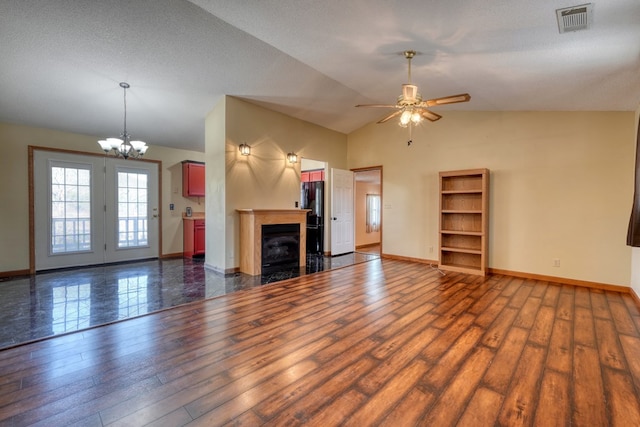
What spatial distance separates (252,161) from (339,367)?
12.8 feet

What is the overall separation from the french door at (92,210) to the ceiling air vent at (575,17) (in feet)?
22.9

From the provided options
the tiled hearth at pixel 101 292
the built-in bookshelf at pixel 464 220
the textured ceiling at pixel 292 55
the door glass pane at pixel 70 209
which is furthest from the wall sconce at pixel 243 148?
the built-in bookshelf at pixel 464 220

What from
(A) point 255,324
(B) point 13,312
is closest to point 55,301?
(B) point 13,312

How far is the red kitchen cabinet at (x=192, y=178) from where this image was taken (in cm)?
658

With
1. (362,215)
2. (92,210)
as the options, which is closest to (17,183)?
(92,210)

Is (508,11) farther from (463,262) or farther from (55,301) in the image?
(55,301)

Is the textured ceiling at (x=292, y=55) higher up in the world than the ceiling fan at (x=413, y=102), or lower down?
higher up

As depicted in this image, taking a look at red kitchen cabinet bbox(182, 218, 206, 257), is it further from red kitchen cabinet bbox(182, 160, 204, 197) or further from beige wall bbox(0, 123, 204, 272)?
beige wall bbox(0, 123, 204, 272)

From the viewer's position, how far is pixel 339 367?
2045mm

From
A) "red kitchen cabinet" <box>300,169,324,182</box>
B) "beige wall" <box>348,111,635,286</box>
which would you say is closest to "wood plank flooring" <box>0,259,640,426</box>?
"beige wall" <box>348,111,635,286</box>

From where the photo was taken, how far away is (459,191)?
506 cm

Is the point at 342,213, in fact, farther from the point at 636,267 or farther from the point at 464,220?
the point at 636,267

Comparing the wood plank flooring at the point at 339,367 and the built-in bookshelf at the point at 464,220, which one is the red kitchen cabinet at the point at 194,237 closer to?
the wood plank flooring at the point at 339,367

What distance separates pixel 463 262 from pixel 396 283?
1.90 m
